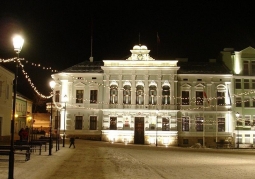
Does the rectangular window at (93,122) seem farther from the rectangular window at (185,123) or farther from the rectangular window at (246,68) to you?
the rectangular window at (246,68)

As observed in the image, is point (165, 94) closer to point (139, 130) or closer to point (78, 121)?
point (139, 130)

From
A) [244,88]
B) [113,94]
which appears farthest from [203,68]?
[113,94]

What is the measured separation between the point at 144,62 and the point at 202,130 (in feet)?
39.8

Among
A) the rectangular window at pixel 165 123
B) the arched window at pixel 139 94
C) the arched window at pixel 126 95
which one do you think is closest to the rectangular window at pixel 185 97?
the rectangular window at pixel 165 123

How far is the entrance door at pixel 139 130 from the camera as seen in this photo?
171 feet

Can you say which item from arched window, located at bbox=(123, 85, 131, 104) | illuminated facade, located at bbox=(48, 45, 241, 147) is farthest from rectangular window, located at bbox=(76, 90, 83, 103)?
arched window, located at bbox=(123, 85, 131, 104)

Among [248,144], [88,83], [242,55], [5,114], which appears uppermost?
[242,55]

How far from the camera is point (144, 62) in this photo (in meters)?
52.2

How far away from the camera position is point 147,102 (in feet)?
172

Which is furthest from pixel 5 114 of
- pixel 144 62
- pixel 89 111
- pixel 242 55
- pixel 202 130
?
pixel 242 55

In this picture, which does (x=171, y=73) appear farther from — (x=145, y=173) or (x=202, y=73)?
(x=145, y=173)

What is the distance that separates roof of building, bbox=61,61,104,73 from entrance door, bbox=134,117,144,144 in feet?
28.0

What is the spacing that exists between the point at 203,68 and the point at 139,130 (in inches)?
499

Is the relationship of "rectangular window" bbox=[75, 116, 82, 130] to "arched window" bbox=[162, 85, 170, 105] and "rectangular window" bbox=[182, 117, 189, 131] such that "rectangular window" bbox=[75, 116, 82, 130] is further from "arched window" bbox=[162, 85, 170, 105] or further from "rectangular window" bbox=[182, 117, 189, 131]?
"rectangular window" bbox=[182, 117, 189, 131]
